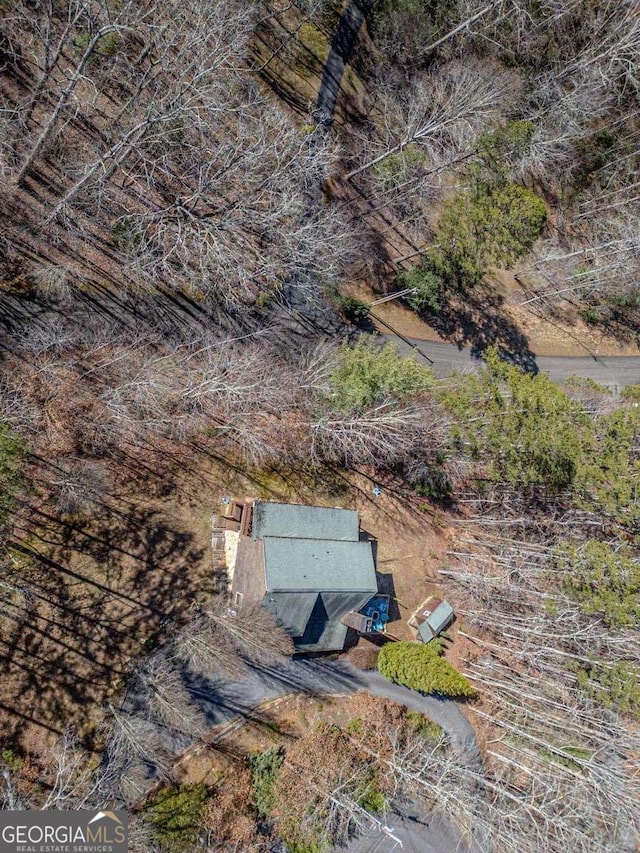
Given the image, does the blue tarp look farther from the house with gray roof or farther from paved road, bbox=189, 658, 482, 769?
paved road, bbox=189, 658, 482, 769

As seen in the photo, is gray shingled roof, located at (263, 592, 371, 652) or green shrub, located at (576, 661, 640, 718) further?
gray shingled roof, located at (263, 592, 371, 652)

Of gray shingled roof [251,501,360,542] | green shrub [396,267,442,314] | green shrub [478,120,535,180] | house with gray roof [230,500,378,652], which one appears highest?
green shrub [478,120,535,180]

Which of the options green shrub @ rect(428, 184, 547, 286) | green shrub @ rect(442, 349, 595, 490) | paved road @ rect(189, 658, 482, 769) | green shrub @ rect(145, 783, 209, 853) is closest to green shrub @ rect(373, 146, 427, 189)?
green shrub @ rect(428, 184, 547, 286)

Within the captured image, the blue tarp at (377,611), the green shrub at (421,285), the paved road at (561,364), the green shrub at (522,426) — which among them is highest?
the green shrub at (421,285)

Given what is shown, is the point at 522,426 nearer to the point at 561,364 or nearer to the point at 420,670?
the point at 561,364

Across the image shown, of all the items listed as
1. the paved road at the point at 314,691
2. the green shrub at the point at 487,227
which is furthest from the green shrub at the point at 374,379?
the paved road at the point at 314,691

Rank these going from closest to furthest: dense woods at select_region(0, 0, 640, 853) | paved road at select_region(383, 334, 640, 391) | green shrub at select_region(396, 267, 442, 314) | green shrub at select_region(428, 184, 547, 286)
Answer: dense woods at select_region(0, 0, 640, 853) < green shrub at select_region(428, 184, 547, 286) < green shrub at select_region(396, 267, 442, 314) < paved road at select_region(383, 334, 640, 391)

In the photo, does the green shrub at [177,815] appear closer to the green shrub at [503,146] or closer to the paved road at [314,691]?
the paved road at [314,691]
